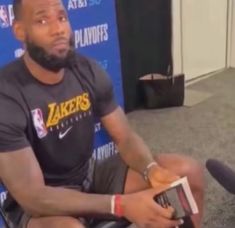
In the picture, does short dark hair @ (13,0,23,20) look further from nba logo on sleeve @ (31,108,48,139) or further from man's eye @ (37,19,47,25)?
nba logo on sleeve @ (31,108,48,139)

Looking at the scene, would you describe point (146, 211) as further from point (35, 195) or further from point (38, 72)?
point (38, 72)

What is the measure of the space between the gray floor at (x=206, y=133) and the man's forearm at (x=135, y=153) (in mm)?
583

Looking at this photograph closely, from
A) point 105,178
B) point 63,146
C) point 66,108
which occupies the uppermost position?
point 66,108

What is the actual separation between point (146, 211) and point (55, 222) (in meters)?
0.24

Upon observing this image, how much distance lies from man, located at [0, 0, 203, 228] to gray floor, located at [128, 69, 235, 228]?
0.62 m

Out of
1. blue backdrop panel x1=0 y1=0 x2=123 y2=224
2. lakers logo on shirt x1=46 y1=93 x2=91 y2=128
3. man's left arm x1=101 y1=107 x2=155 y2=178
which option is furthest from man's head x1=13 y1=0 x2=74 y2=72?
blue backdrop panel x1=0 y1=0 x2=123 y2=224

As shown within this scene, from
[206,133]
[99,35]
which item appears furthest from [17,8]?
[206,133]

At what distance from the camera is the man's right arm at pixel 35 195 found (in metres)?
1.33

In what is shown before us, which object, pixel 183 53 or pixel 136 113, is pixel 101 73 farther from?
pixel 183 53

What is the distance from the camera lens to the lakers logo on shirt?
1.43 metres

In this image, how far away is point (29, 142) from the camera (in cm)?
139

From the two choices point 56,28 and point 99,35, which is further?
point 99,35

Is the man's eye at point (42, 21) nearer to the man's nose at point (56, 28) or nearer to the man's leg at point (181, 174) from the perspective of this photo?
the man's nose at point (56, 28)

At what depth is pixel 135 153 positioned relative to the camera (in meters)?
1.57
